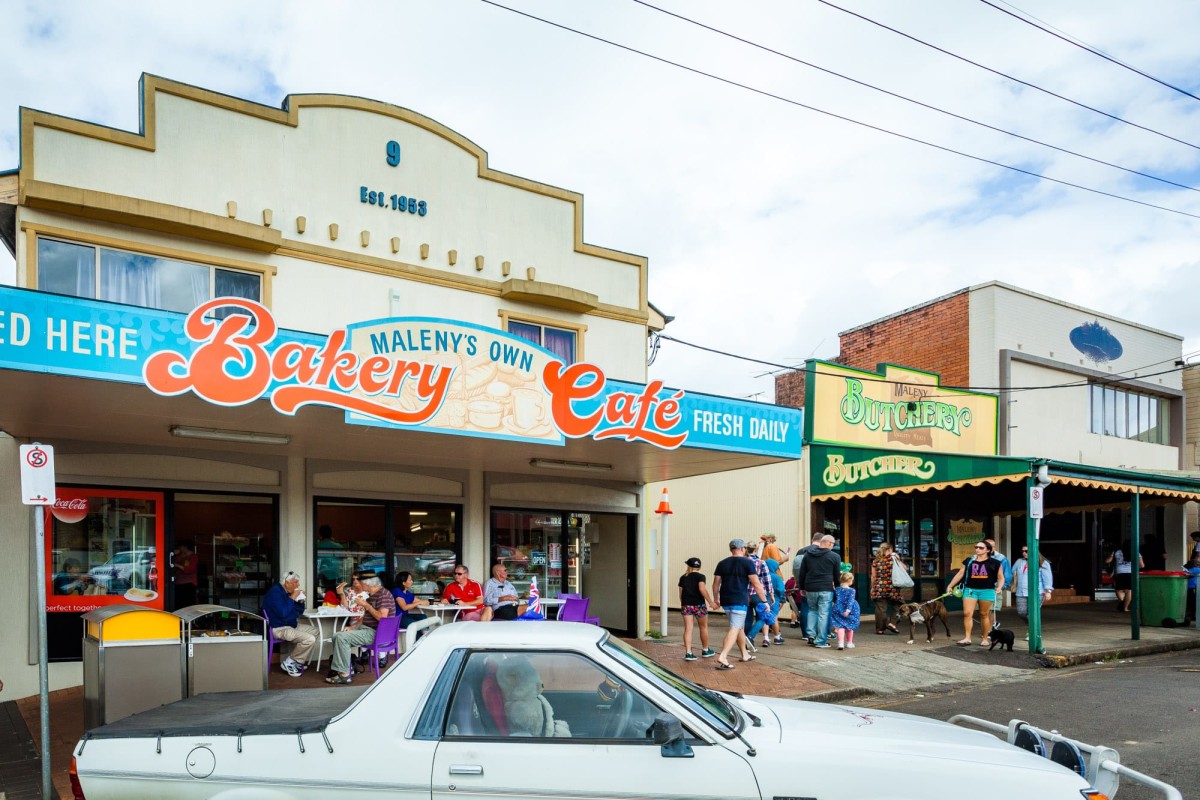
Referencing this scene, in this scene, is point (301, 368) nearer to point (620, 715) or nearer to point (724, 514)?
point (620, 715)

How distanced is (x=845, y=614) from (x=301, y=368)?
893 centimetres

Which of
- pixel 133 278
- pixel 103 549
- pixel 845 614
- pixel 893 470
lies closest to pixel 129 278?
pixel 133 278

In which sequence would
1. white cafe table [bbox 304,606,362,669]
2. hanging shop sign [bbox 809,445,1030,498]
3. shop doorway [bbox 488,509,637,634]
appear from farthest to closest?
shop doorway [bbox 488,509,637,634] → hanging shop sign [bbox 809,445,1030,498] → white cafe table [bbox 304,606,362,669]

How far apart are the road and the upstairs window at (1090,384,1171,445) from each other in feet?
41.7

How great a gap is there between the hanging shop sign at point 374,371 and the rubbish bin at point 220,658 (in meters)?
2.11

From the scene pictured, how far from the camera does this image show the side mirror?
400 centimetres

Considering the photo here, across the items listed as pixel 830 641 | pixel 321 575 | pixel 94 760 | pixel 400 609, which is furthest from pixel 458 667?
pixel 830 641

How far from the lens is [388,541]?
13.3 m

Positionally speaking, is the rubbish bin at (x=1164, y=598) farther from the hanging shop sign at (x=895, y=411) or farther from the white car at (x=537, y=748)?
the white car at (x=537, y=748)

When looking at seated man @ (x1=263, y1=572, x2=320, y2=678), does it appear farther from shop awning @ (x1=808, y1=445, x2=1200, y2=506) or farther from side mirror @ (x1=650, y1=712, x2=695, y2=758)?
shop awning @ (x1=808, y1=445, x2=1200, y2=506)

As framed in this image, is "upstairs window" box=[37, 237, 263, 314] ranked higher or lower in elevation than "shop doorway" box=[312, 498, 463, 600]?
higher

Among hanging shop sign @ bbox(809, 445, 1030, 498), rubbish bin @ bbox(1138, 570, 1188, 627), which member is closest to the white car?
hanging shop sign @ bbox(809, 445, 1030, 498)

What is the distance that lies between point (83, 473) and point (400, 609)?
13.4 feet

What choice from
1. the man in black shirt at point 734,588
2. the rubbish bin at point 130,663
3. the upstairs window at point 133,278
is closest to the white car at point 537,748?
the rubbish bin at point 130,663
